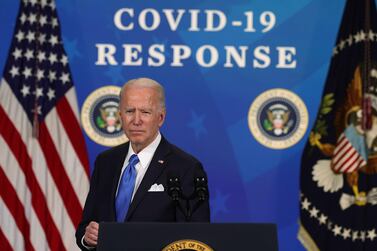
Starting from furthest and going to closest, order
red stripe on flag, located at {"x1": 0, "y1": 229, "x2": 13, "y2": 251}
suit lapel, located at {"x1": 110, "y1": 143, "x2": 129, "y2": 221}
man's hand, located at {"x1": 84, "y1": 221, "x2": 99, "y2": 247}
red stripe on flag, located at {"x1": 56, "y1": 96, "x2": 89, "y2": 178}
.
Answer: red stripe on flag, located at {"x1": 56, "y1": 96, "x2": 89, "y2": 178} → red stripe on flag, located at {"x1": 0, "y1": 229, "x2": 13, "y2": 251} → suit lapel, located at {"x1": 110, "y1": 143, "x2": 129, "y2": 221} → man's hand, located at {"x1": 84, "y1": 221, "x2": 99, "y2": 247}

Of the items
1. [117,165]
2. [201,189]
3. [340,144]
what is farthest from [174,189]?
[340,144]

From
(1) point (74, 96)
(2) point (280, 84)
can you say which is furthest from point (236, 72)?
(1) point (74, 96)

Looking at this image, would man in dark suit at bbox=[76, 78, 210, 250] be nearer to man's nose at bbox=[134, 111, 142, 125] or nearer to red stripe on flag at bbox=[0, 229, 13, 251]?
man's nose at bbox=[134, 111, 142, 125]

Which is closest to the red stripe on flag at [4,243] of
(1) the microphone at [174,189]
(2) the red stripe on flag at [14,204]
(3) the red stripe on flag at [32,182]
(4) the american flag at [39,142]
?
(4) the american flag at [39,142]

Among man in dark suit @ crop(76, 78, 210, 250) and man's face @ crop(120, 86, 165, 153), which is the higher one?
man's face @ crop(120, 86, 165, 153)

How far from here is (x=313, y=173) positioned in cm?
530

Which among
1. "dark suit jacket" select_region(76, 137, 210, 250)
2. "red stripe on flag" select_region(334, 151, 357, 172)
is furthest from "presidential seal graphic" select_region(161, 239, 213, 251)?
"red stripe on flag" select_region(334, 151, 357, 172)

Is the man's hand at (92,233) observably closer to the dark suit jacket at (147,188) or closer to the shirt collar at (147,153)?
the dark suit jacket at (147,188)

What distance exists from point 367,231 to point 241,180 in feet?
3.22

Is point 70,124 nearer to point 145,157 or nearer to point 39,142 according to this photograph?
A: point 39,142

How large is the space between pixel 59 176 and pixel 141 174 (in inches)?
98.3

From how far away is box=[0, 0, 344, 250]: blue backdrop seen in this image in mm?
5332

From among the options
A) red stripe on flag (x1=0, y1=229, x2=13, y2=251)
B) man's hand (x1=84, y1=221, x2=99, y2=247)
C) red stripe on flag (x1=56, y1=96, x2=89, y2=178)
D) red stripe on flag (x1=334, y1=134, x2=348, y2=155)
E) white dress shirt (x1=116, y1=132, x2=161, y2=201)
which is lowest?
red stripe on flag (x1=0, y1=229, x2=13, y2=251)

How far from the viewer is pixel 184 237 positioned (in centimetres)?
231
